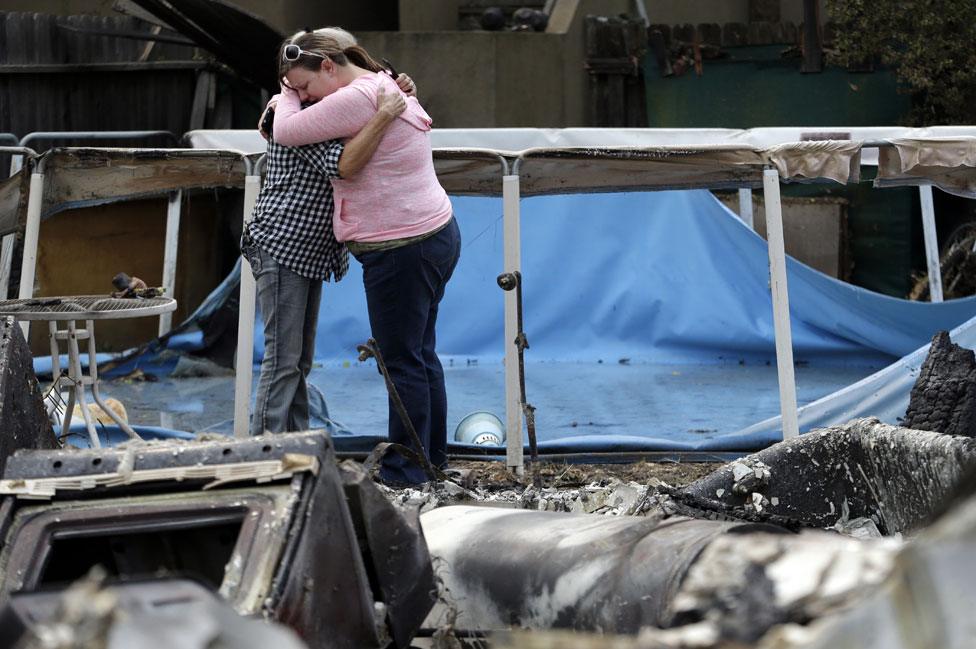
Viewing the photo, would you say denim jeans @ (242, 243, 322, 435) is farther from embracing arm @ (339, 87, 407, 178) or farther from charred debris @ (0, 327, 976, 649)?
charred debris @ (0, 327, 976, 649)

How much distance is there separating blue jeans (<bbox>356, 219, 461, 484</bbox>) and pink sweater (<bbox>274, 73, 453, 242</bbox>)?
0.08 meters

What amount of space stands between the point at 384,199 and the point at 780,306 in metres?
1.62

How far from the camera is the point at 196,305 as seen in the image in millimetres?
9188

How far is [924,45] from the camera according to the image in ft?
28.2

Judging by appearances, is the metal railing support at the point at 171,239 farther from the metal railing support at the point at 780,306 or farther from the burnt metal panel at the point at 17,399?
the burnt metal panel at the point at 17,399

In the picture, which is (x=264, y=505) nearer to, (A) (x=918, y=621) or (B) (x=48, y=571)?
(B) (x=48, y=571)

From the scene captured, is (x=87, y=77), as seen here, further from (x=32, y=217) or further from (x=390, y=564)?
(x=390, y=564)

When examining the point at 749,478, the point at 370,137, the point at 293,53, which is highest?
the point at 293,53

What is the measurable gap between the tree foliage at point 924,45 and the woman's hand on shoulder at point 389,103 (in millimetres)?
5364

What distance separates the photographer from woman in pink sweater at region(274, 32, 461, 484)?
4.34 meters

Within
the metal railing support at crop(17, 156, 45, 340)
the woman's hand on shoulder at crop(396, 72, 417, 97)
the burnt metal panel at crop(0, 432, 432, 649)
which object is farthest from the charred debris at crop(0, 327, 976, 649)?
the metal railing support at crop(17, 156, 45, 340)

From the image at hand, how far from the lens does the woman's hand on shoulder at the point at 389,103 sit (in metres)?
4.32

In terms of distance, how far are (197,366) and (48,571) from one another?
533 cm

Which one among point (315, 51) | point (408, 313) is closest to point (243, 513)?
point (408, 313)
